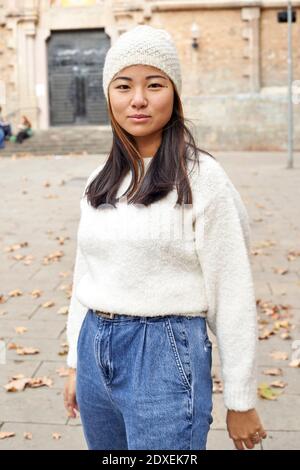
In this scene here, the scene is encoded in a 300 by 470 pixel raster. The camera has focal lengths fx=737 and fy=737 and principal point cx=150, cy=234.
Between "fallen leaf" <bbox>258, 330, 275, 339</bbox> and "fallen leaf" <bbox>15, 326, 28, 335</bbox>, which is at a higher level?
"fallen leaf" <bbox>15, 326, 28, 335</bbox>

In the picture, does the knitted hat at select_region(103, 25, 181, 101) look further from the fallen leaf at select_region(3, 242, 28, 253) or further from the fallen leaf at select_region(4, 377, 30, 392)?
the fallen leaf at select_region(3, 242, 28, 253)

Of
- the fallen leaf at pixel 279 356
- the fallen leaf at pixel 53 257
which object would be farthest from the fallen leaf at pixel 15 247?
the fallen leaf at pixel 279 356

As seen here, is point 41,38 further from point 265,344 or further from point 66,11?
point 265,344

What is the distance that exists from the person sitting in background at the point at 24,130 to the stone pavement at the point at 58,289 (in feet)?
28.0

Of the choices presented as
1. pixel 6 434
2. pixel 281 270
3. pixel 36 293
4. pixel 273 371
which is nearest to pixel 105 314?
pixel 6 434

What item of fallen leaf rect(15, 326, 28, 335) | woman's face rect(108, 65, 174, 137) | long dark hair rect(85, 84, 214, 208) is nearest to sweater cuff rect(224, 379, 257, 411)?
→ long dark hair rect(85, 84, 214, 208)

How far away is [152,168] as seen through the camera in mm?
2152

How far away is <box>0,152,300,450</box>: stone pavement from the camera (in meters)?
4.16

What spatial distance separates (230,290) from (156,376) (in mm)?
323

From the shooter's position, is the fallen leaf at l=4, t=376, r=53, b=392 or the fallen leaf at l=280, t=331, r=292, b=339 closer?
the fallen leaf at l=4, t=376, r=53, b=392

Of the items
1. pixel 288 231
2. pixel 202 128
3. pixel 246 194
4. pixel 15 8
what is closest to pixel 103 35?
pixel 15 8

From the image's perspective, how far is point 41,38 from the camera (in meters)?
29.0

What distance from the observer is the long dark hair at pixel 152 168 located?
6.84 ft

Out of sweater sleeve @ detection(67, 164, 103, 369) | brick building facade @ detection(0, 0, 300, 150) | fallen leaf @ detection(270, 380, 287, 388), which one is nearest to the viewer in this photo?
sweater sleeve @ detection(67, 164, 103, 369)
